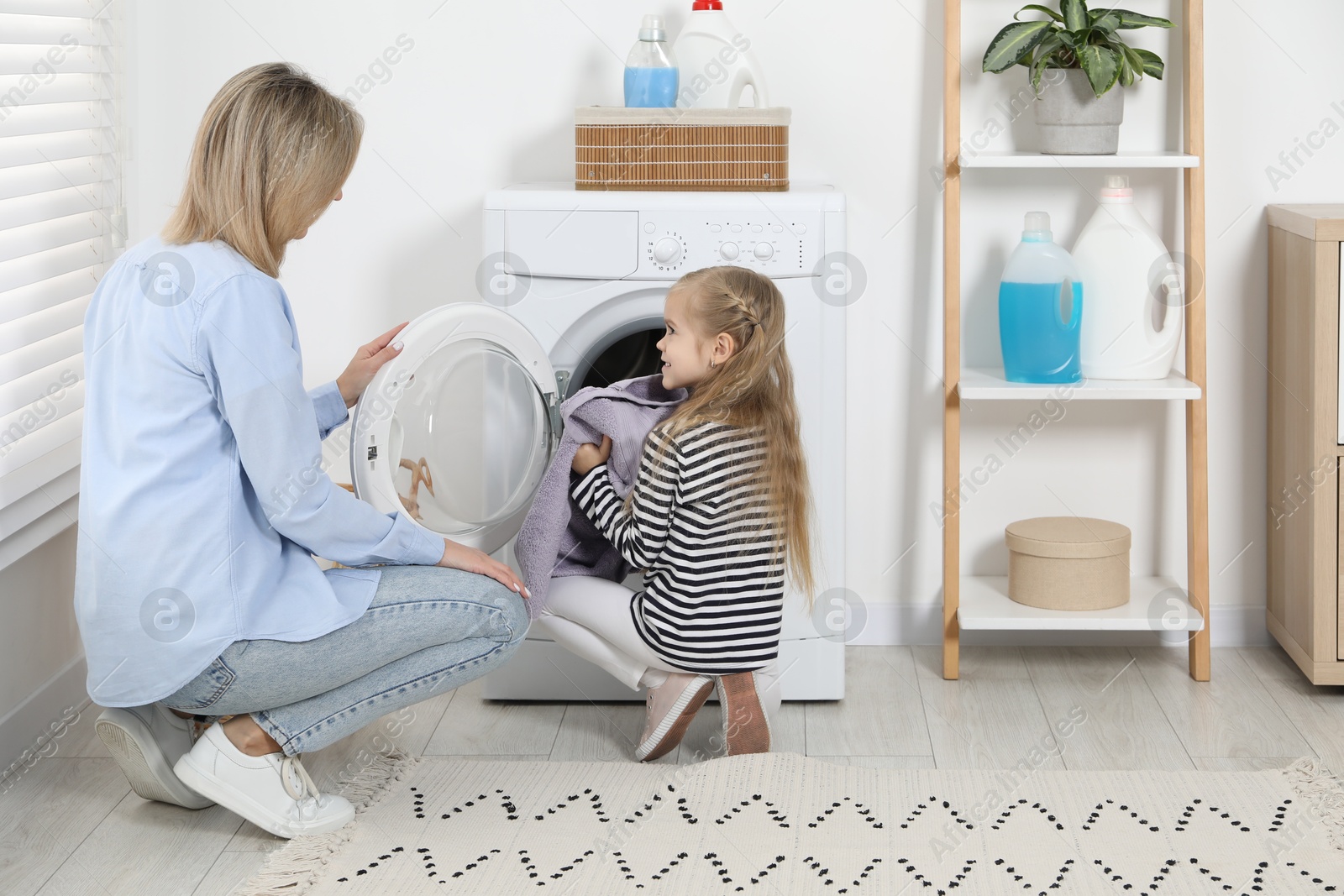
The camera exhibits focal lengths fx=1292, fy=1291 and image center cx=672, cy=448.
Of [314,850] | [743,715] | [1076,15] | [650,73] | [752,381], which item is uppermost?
[1076,15]

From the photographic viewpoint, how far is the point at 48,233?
212 centimetres

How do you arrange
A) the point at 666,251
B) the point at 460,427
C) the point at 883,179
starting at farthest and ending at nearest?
the point at 883,179 < the point at 666,251 < the point at 460,427

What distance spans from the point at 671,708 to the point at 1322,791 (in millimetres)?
963

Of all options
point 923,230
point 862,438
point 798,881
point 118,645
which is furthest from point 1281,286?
point 118,645

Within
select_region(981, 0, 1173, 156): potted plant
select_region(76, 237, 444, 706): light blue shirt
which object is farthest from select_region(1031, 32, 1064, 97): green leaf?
select_region(76, 237, 444, 706): light blue shirt

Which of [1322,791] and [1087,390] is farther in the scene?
[1087,390]

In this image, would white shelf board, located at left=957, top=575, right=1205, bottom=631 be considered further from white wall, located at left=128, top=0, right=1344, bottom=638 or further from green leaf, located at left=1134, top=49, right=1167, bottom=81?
green leaf, located at left=1134, top=49, right=1167, bottom=81

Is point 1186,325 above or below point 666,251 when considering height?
below

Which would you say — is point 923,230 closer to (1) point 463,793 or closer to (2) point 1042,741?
(2) point 1042,741

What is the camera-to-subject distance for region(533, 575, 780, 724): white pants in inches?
78.6

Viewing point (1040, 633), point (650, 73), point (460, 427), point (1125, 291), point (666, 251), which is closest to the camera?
point (460, 427)

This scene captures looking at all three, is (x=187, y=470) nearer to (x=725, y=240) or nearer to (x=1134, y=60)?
(x=725, y=240)

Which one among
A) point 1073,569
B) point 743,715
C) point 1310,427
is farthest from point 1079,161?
point 743,715

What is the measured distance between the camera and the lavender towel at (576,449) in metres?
1.97
